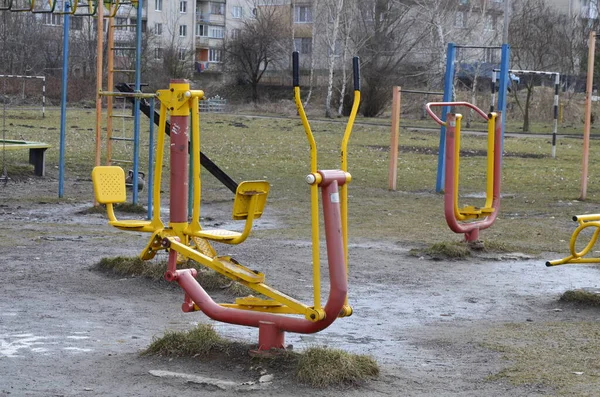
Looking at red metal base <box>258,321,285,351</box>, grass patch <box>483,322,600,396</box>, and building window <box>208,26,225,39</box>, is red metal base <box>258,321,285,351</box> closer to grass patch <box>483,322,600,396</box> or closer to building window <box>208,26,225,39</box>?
grass patch <box>483,322,600,396</box>

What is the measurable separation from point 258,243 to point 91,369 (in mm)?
4723

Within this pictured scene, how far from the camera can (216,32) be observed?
7588 centimetres

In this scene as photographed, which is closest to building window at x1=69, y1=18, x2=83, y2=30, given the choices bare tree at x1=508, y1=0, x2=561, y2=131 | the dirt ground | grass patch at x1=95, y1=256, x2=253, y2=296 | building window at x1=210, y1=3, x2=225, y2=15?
building window at x1=210, y1=3, x2=225, y2=15

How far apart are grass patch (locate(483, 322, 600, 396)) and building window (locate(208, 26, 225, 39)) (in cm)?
6976

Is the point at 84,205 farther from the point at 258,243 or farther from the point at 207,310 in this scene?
the point at 207,310

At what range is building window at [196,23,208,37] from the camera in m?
74.4

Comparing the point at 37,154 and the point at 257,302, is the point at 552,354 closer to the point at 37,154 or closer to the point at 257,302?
the point at 257,302

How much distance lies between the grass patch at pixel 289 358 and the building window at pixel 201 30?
2773 inches

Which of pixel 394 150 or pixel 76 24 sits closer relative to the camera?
pixel 394 150

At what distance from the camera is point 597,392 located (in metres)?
4.97

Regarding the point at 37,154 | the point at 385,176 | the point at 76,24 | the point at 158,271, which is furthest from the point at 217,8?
the point at 158,271

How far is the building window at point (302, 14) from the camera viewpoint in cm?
6644

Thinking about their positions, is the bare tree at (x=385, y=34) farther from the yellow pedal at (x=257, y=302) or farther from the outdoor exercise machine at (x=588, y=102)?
the yellow pedal at (x=257, y=302)

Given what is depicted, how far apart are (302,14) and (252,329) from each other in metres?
62.5
